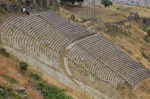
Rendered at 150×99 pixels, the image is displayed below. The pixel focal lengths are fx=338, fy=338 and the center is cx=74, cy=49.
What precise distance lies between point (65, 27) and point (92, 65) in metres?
7.81

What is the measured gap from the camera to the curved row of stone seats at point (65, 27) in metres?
37.3

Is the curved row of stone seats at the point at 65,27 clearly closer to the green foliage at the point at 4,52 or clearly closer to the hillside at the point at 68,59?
the hillside at the point at 68,59

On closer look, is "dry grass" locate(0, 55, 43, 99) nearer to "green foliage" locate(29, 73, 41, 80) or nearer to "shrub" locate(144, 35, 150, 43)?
"green foliage" locate(29, 73, 41, 80)

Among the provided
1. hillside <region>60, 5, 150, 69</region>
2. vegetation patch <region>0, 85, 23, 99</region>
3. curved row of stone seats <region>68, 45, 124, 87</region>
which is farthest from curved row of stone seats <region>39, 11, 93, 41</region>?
vegetation patch <region>0, 85, 23, 99</region>

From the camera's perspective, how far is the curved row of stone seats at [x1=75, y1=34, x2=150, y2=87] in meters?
35.1

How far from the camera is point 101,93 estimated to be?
90.6ft

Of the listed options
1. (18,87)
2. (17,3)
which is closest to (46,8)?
(17,3)

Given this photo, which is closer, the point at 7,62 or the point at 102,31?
the point at 7,62

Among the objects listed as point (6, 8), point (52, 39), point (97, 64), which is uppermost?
point (6, 8)

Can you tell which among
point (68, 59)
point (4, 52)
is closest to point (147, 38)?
point (68, 59)

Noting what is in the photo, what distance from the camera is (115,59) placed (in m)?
36.9

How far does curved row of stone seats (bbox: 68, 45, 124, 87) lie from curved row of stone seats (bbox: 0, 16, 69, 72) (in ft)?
4.55

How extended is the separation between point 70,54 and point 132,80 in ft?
24.3

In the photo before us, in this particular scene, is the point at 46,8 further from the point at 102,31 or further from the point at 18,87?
the point at 18,87
